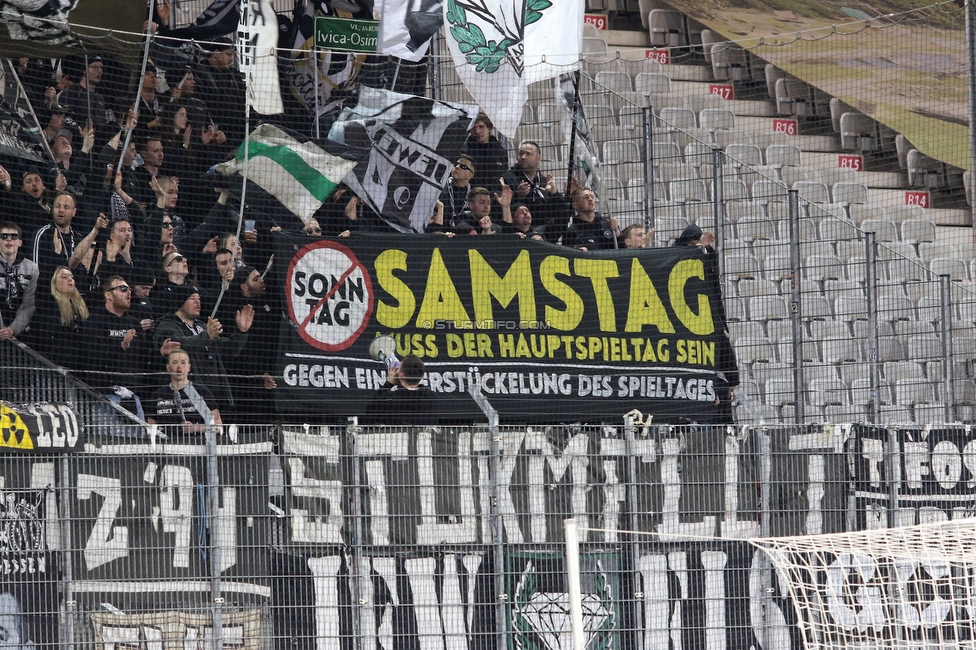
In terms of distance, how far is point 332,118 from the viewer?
10.5 metres

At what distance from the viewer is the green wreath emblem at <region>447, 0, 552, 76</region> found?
1050 cm

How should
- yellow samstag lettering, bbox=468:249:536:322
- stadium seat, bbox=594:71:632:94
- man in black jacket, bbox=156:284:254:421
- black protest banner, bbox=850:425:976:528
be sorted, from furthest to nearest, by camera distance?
stadium seat, bbox=594:71:632:94, yellow samstag lettering, bbox=468:249:536:322, man in black jacket, bbox=156:284:254:421, black protest banner, bbox=850:425:976:528

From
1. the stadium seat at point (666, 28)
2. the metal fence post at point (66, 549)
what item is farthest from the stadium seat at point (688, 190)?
the stadium seat at point (666, 28)

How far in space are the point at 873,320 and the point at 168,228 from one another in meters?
5.45

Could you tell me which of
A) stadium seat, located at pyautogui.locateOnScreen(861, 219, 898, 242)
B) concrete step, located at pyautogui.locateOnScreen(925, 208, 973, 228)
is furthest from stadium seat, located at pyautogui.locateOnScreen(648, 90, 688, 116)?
concrete step, located at pyautogui.locateOnScreen(925, 208, 973, 228)

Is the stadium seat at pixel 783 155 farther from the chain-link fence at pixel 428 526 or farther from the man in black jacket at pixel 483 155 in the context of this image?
the chain-link fence at pixel 428 526

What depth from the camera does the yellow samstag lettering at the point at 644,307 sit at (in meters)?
10.1

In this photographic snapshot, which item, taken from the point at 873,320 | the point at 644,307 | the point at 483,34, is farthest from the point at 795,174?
the point at 483,34

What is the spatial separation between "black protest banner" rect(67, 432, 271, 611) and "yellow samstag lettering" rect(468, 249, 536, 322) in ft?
8.03

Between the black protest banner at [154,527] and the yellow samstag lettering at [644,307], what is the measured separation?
3.41 m

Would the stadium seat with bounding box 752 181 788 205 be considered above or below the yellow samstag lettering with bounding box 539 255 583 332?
above

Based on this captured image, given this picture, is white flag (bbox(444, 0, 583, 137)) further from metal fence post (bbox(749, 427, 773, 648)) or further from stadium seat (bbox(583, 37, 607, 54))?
stadium seat (bbox(583, 37, 607, 54))

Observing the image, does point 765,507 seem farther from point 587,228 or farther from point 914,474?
point 587,228

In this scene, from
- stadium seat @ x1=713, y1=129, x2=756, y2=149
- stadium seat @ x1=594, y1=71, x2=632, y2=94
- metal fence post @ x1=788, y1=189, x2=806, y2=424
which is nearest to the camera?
metal fence post @ x1=788, y1=189, x2=806, y2=424
